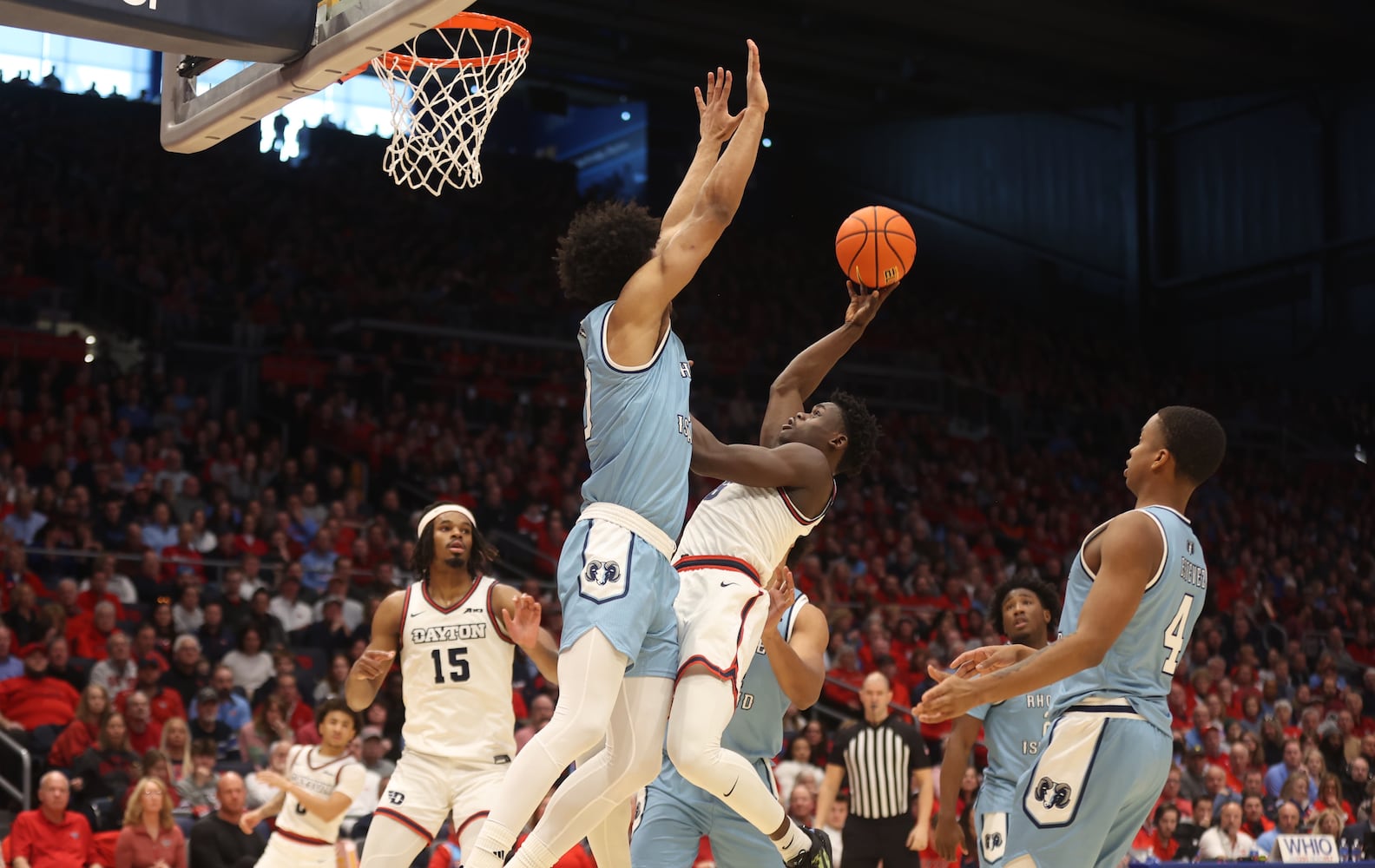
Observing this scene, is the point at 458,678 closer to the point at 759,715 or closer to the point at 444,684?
the point at 444,684

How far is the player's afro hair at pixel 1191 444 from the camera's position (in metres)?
4.59

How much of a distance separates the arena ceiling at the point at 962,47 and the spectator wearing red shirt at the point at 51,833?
12160 millimetres

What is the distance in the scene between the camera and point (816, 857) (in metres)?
5.15

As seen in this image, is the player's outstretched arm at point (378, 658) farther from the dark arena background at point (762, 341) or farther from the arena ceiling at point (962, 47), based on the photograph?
the arena ceiling at point (962, 47)

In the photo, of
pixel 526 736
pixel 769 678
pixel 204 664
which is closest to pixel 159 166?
pixel 204 664

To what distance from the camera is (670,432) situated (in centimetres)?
485

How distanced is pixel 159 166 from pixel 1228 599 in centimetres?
1573

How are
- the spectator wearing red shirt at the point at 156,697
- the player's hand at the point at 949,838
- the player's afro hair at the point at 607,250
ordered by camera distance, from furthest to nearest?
1. the spectator wearing red shirt at the point at 156,697
2. the player's hand at the point at 949,838
3. the player's afro hair at the point at 607,250

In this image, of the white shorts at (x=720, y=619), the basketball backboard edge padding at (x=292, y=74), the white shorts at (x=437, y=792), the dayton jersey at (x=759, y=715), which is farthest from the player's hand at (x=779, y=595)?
the basketball backboard edge padding at (x=292, y=74)

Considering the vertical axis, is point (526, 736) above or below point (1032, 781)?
below

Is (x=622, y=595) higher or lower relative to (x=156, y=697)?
higher

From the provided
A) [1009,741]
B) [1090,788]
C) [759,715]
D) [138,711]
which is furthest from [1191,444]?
[138,711]

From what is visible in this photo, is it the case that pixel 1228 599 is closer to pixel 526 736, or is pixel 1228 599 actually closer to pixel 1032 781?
pixel 526 736

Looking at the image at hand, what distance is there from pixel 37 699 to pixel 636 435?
7438mm
